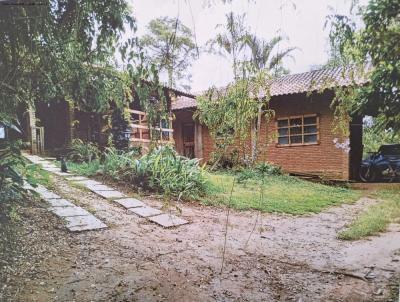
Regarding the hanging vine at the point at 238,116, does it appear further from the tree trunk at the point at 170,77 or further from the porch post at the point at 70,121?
the porch post at the point at 70,121

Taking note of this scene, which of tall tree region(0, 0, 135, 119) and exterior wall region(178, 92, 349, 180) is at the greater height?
tall tree region(0, 0, 135, 119)

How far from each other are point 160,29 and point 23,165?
0.88m

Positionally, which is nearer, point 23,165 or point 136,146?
point 23,165

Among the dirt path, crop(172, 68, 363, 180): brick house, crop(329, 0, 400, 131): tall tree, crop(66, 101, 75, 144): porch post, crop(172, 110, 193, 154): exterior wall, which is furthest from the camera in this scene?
crop(172, 110, 193, 154): exterior wall

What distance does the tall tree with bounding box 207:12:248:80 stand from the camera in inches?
62.8

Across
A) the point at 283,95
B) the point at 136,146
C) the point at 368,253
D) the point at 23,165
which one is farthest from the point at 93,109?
the point at 368,253

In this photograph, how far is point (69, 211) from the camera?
5.08 feet

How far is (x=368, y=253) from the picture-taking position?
5.39ft

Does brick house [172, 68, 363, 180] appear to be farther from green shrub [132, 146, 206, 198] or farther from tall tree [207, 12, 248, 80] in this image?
tall tree [207, 12, 248, 80]

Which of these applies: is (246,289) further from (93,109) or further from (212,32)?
(212,32)

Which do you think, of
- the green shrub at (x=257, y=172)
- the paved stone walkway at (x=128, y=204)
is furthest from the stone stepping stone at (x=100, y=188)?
the green shrub at (x=257, y=172)

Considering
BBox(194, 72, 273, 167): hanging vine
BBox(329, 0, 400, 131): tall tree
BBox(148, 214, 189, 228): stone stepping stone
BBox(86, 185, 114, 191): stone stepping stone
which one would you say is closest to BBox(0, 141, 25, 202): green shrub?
BBox(86, 185, 114, 191): stone stepping stone

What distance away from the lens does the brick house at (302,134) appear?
1.62m

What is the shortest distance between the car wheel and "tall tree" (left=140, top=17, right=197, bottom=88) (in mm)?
1012
